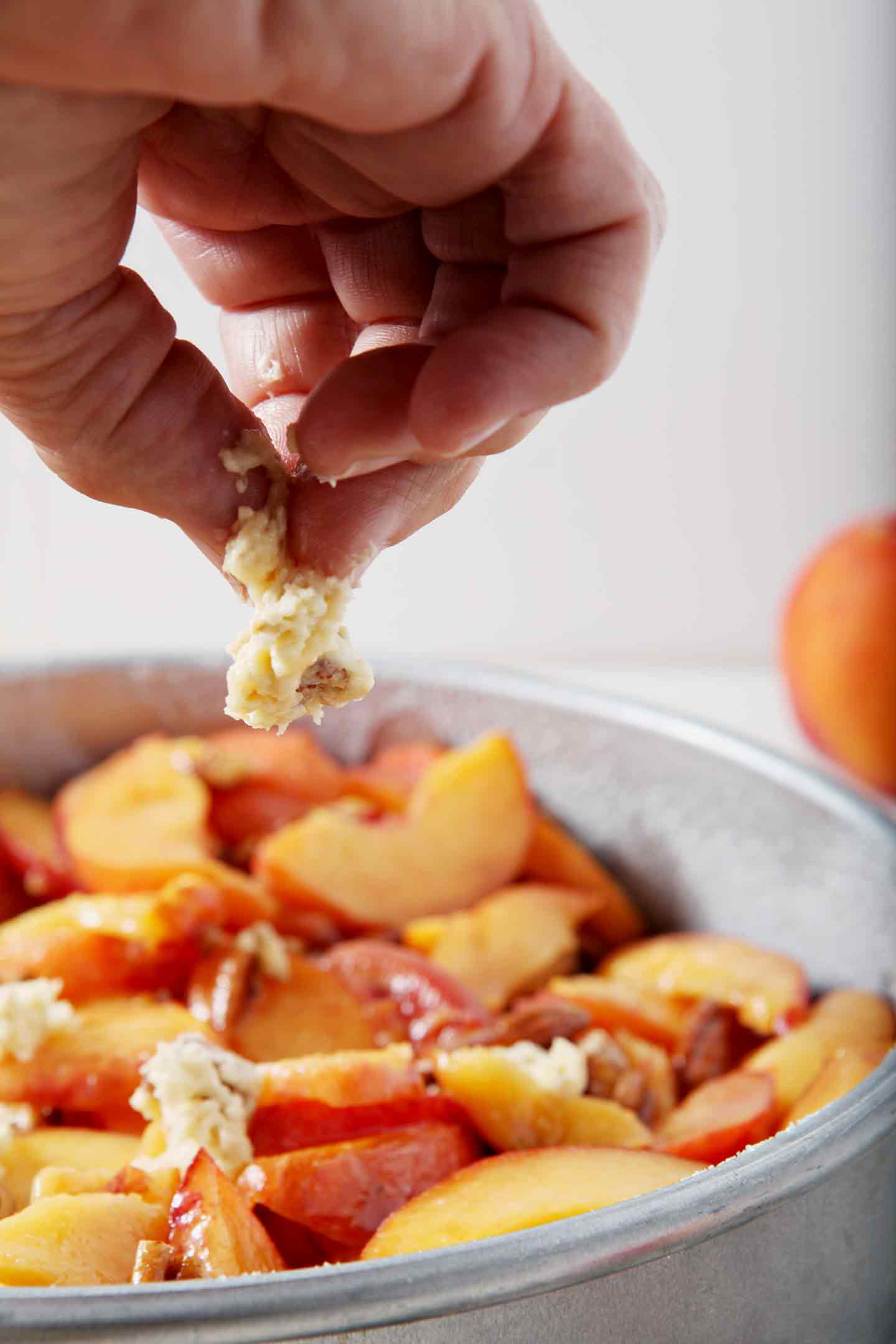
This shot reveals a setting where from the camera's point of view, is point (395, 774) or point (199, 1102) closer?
point (199, 1102)

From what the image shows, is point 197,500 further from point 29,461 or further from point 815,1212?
point 29,461

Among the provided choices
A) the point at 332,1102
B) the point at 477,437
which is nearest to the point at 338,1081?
the point at 332,1102

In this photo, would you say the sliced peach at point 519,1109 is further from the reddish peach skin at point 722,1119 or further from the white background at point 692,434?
the white background at point 692,434

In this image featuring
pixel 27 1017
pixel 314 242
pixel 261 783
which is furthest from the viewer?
pixel 261 783

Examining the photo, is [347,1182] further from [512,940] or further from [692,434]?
[692,434]

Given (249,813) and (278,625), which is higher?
(278,625)

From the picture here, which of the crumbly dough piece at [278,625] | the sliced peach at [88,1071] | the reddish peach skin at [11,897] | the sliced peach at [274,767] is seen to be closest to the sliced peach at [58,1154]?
the sliced peach at [88,1071]

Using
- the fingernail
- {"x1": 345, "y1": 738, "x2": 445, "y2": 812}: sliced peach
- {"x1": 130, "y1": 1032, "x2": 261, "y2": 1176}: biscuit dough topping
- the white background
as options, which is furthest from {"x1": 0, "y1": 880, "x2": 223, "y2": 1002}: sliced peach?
the white background

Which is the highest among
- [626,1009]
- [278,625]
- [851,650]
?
[278,625]
